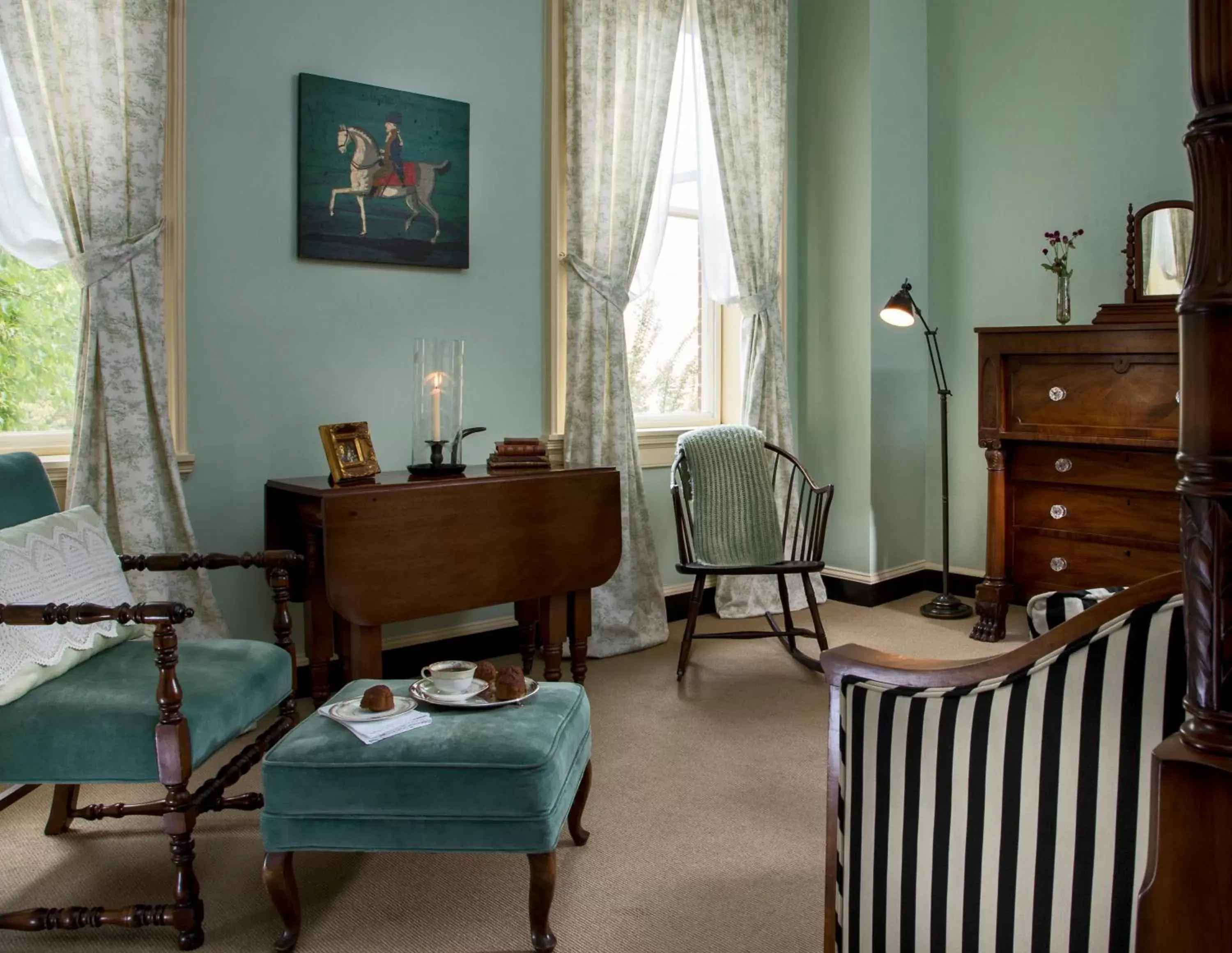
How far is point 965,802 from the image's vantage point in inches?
45.5

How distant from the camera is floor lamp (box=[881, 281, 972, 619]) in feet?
13.2

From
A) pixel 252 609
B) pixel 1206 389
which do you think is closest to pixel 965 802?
pixel 1206 389

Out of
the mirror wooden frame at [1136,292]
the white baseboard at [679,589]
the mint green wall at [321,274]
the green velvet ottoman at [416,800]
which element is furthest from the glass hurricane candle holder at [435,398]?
the mirror wooden frame at [1136,292]

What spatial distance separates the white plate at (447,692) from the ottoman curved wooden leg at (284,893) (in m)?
0.38

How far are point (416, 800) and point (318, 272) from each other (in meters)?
1.98

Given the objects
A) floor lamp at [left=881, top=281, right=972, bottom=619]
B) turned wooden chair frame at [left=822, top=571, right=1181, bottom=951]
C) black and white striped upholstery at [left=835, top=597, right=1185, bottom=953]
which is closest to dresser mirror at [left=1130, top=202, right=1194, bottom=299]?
floor lamp at [left=881, top=281, right=972, bottom=619]

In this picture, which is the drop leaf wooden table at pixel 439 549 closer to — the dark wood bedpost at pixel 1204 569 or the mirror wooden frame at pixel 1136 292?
the mirror wooden frame at pixel 1136 292

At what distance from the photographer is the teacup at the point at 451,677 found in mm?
2074

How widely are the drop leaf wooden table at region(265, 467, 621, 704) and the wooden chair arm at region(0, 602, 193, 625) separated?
828 millimetres

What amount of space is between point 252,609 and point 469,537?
2.52 feet

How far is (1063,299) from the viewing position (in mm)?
4121

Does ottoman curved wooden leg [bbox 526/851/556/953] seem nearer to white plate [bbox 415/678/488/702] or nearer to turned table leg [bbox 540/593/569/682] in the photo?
white plate [bbox 415/678/488/702]

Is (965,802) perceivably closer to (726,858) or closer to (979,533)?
(726,858)

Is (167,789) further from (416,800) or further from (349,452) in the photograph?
(349,452)
